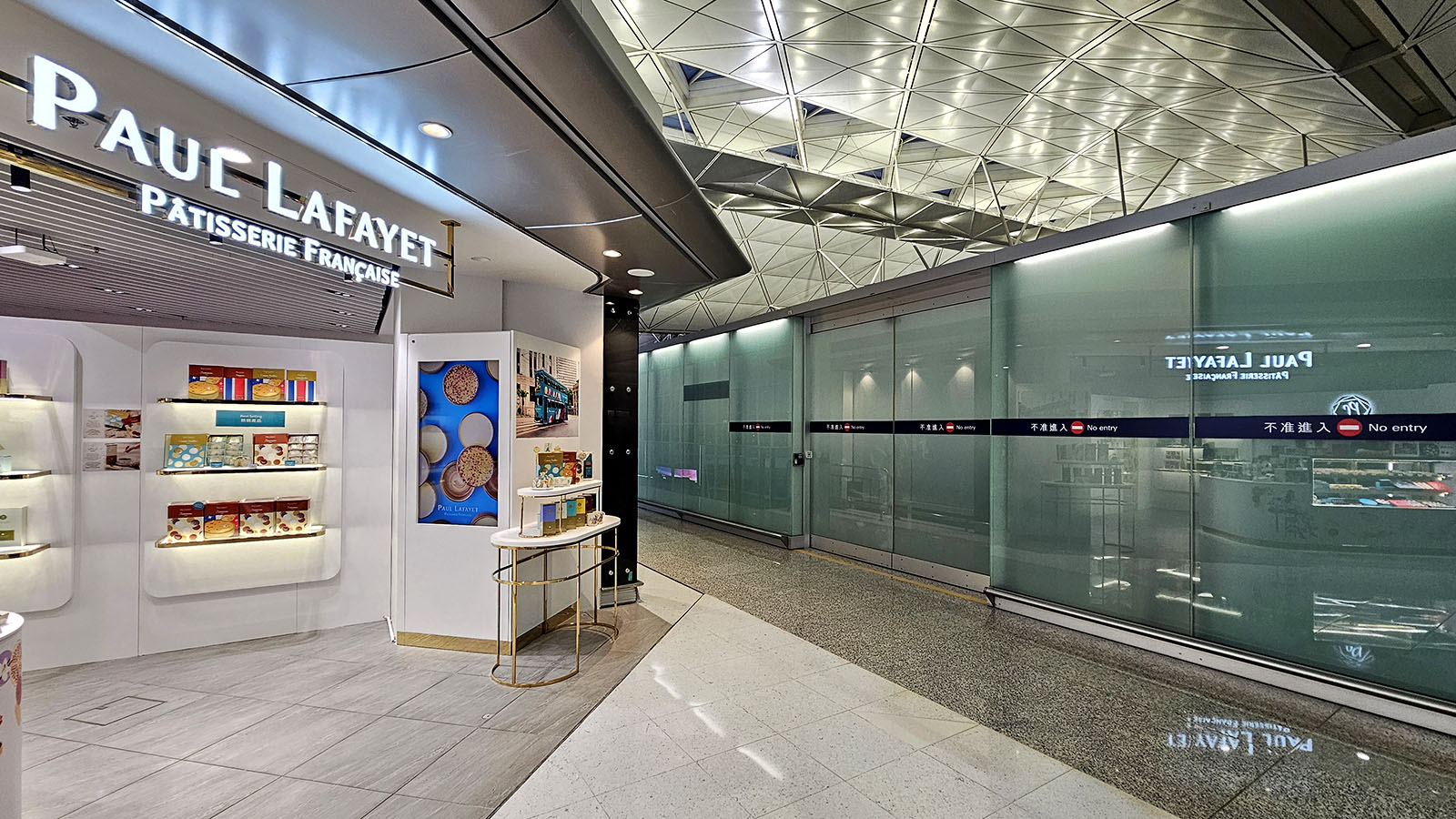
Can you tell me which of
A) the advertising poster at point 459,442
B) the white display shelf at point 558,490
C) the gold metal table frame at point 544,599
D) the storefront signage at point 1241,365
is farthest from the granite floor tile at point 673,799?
the storefront signage at point 1241,365

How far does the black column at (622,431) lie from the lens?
6.52 meters

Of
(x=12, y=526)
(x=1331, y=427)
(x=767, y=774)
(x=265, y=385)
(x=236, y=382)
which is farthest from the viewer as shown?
(x=265, y=385)

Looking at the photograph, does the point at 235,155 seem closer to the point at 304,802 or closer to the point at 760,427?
the point at 304,802

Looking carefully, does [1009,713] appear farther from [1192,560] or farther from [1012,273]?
[1012,273]

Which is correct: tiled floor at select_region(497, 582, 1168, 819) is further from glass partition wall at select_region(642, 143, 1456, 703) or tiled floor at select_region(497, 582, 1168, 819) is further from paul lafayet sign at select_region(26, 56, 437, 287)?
paul lafayet sign at select_region(26, 56, 437, 287)

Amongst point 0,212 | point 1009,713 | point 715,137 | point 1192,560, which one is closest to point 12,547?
point 0,212

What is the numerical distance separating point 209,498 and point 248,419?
799 millimetres

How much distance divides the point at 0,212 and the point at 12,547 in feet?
10.6

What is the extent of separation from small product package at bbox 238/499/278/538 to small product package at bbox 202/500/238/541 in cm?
5

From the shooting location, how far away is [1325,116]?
7293 mm

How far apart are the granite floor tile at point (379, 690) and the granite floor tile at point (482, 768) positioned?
0.91 meters

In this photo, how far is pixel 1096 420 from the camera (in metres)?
5.44

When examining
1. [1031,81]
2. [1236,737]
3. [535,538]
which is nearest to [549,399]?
[535,538]

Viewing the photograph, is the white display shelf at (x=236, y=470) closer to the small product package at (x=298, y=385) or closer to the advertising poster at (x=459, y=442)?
the small product package at (x=298, y=385)
